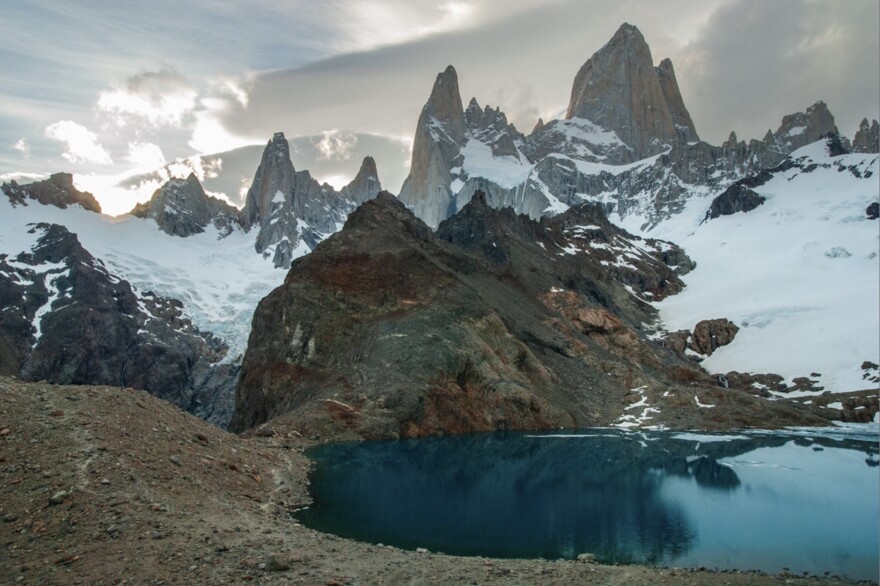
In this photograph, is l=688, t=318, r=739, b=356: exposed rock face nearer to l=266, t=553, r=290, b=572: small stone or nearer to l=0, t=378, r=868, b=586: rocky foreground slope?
l=0, t=378, r=868, b=586: rocky foreground slope

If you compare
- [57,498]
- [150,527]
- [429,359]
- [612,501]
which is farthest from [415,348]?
[57,498]

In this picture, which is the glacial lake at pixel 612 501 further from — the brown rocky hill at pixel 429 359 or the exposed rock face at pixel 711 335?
the exposed rock face at pixel 711 335

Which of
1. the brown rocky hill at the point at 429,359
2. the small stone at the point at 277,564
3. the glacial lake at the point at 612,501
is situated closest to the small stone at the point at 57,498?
the small stone at the point at 277,564

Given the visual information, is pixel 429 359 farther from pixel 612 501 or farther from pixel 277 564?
pixel 277 564

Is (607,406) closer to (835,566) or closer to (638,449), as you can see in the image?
(638,449)

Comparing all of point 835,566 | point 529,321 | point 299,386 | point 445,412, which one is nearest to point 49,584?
point 835,566

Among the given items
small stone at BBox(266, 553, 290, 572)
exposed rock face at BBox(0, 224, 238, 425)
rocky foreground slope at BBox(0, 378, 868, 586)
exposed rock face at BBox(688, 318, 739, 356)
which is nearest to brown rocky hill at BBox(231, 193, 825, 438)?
rocky foreground slope at BBox(0, 378, 868, 586)
